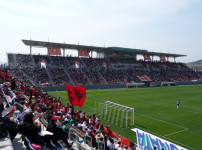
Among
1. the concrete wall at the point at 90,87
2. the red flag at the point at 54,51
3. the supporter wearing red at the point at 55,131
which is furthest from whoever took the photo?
the red flag at the point at 54,51

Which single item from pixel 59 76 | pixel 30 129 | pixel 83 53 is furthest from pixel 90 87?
pixel 30 129

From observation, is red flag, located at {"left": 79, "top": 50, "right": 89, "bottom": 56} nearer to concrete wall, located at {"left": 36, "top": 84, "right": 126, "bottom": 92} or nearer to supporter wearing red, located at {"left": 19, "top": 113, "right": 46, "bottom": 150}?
concrete wall, located at {"left": 36, "top": 84, "right": 126, "bottom": 92}

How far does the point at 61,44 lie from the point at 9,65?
1463cm

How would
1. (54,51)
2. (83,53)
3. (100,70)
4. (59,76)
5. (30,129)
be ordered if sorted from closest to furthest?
(30,129) < (59,76) < (54,51) < (83,53) < (100,70)

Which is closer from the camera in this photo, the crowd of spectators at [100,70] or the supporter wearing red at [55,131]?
the supporter wearing red at [55,131]

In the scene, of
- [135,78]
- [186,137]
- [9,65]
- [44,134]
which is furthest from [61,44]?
[44,134]

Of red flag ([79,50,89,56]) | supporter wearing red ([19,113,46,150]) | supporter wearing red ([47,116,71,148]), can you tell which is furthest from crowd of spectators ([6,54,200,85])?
supporter wearing red ([19,113,46,150])

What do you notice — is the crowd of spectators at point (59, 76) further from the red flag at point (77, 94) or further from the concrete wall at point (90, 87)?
the red flag at point (77, 94)

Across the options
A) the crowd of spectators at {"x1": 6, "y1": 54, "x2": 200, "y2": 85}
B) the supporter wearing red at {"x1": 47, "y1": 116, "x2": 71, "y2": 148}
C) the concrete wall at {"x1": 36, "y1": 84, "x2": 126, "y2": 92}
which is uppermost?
the crowd of spectators at {"x1": 6, "y1": 54, "x2": 200, "y2": 85}

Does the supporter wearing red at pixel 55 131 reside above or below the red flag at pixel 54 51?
below

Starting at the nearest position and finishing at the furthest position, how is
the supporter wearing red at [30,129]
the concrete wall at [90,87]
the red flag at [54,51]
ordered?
the supporter wearing red at [30,129] < the concrete wall at [90,87] < the red flag at [54,51]

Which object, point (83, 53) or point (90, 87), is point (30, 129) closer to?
point (90, 87)

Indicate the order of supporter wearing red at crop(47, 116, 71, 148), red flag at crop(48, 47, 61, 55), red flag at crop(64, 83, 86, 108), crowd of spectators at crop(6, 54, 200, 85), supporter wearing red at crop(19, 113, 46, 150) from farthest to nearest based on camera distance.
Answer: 1. red flag at crop(48, 47, 61, 55)
2. crowd of spectators at crop(6, 54, 200, 85)
3. red flag at crop(64, 83, 86, 108)
4. supporter wearing red at crop(47, 116, 71, 148)
5. supporter wearing red at crop(19, 113, 46, 150)

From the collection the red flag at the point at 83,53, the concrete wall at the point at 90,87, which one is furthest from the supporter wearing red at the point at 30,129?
the red flag at the point at 83,53
